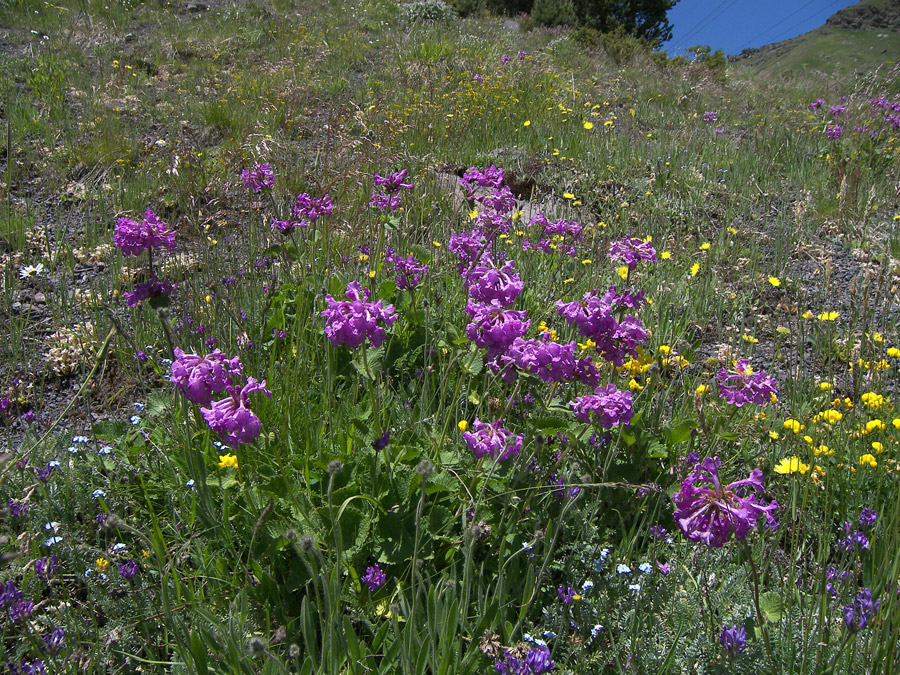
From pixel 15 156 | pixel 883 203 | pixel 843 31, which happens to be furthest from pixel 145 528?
pixel 843 31

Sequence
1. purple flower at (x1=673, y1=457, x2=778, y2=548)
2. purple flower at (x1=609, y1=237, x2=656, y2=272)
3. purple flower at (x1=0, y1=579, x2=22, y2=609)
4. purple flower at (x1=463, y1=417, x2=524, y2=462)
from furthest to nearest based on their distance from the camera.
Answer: purple flower at (x1=609, y1=237, x2=656, y2=272) < purple flower at (x1=463, y1=417, x2=524, y2=462) < purple flower at (x1=0, y1=579, x2=22, y2=609) < purple flower at (x1=673, y1=457, x2=778, y2=548)

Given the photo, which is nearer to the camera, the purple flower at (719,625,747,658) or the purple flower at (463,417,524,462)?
the purple flower at (719,625,747,658)

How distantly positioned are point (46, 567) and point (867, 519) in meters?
2.37

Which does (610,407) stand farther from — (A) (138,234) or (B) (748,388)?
(A) (138,234)

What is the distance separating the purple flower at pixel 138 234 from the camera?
1.98 metres

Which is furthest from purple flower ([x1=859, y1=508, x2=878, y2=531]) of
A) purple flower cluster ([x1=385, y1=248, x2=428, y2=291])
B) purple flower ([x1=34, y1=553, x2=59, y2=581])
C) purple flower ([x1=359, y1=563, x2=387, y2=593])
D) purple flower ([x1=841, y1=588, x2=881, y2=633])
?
purple flower ([x1=34, y1=553, x2=59, y2=581])

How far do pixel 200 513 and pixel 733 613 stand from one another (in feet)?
5.02

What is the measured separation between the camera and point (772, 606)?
5.28 feet

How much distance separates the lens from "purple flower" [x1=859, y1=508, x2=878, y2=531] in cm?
176

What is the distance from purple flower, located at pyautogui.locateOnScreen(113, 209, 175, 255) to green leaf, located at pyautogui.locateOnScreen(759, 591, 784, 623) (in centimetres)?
220

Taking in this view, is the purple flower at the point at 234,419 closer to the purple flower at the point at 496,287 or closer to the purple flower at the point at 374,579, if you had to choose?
the purple flower at the point at 374,579

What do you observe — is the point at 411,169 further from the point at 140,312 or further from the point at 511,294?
the point at 511,294

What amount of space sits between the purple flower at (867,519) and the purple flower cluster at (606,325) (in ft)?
2.75

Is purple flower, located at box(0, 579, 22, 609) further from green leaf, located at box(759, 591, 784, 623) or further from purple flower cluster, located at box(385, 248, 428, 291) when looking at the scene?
green leaf, located at box(759, 591, 784, 623)
